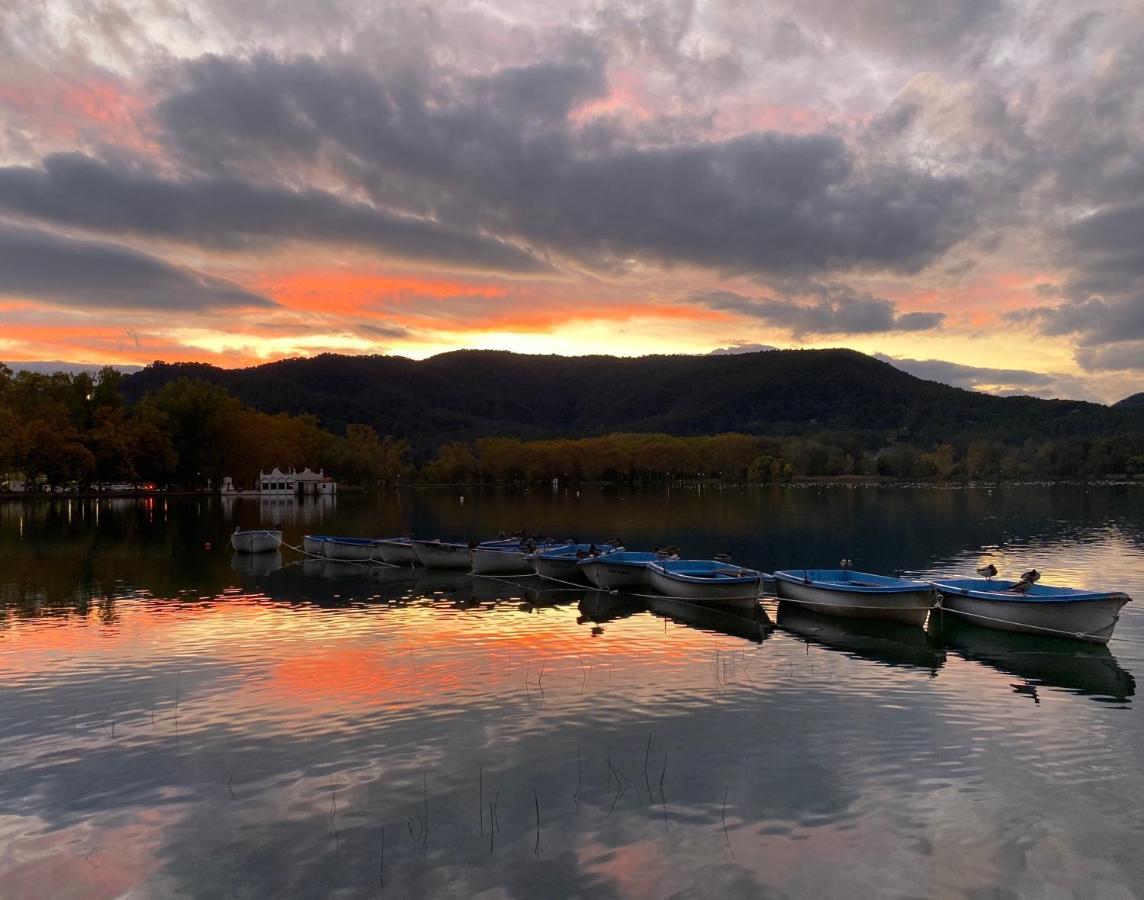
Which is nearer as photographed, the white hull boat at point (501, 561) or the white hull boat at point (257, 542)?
the white hull boat at point (501, 561)

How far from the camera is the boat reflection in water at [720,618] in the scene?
1196 inches

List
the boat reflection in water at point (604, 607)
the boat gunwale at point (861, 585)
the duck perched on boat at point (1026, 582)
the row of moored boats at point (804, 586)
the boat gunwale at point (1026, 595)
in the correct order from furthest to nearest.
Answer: the boat reflection in water at point (604, 607)
the boat gunwale at point (861, 585)
the duck perched on boat at point (1026, 582)
the row of moored boats at point (804, 586)
the boat gunwale at point (1026, 595)

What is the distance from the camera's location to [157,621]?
32.1 metres

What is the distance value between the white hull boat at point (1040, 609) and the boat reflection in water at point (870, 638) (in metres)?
2.00

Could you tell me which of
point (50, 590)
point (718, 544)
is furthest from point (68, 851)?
point (718, 544)

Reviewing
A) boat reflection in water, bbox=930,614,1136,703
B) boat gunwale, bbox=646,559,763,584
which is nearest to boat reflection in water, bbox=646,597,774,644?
boat gunwale, bbox=646,559,763,584

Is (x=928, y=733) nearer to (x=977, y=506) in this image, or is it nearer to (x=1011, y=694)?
(x=1011, y=694)

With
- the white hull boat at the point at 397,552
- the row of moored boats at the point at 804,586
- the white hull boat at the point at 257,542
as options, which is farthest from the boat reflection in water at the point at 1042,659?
the white hull boat at the point at 257,542

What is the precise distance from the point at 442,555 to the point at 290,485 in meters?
134

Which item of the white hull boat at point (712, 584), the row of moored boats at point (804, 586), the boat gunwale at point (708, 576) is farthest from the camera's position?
the white hull boat at point (712, 584)

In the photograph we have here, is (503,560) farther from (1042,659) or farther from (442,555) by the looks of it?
(1042,659)

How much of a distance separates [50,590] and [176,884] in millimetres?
33814

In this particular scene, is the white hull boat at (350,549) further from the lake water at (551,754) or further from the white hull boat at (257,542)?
the lake water at (551,754)

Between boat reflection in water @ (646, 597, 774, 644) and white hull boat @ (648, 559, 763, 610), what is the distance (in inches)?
14.3
